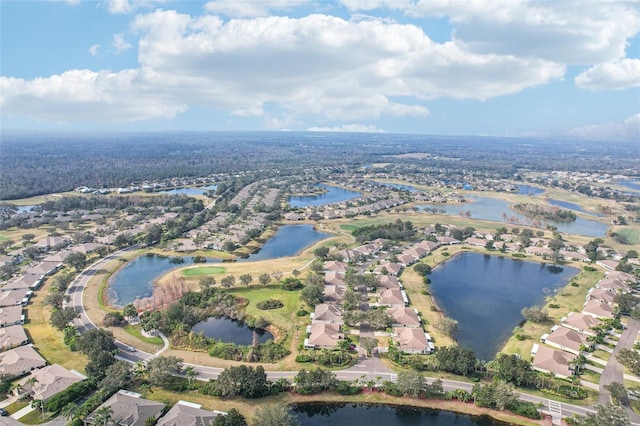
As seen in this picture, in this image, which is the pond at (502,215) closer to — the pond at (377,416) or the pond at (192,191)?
the pond at (377,416)

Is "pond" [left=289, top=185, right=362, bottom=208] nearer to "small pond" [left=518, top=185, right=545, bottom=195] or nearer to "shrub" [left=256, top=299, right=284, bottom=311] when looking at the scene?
"small pond" [left=518, top=185, right=545, bottom=195]

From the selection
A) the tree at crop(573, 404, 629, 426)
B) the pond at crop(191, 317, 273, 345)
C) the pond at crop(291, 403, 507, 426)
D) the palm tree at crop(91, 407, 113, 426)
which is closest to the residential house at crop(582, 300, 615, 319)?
the tree at crop(573, 404, 629, 426)

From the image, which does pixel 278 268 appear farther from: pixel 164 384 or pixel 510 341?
pixel 510 341

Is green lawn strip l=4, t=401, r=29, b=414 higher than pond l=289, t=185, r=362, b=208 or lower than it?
lower

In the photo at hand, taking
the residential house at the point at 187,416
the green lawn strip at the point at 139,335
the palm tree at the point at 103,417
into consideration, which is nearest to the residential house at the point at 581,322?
the residential house at the point at 187,416

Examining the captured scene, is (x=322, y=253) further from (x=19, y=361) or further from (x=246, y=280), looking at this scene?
(x=19, y=361)

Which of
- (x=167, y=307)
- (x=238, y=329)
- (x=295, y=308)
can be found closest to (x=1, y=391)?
(x=167, y=307)
